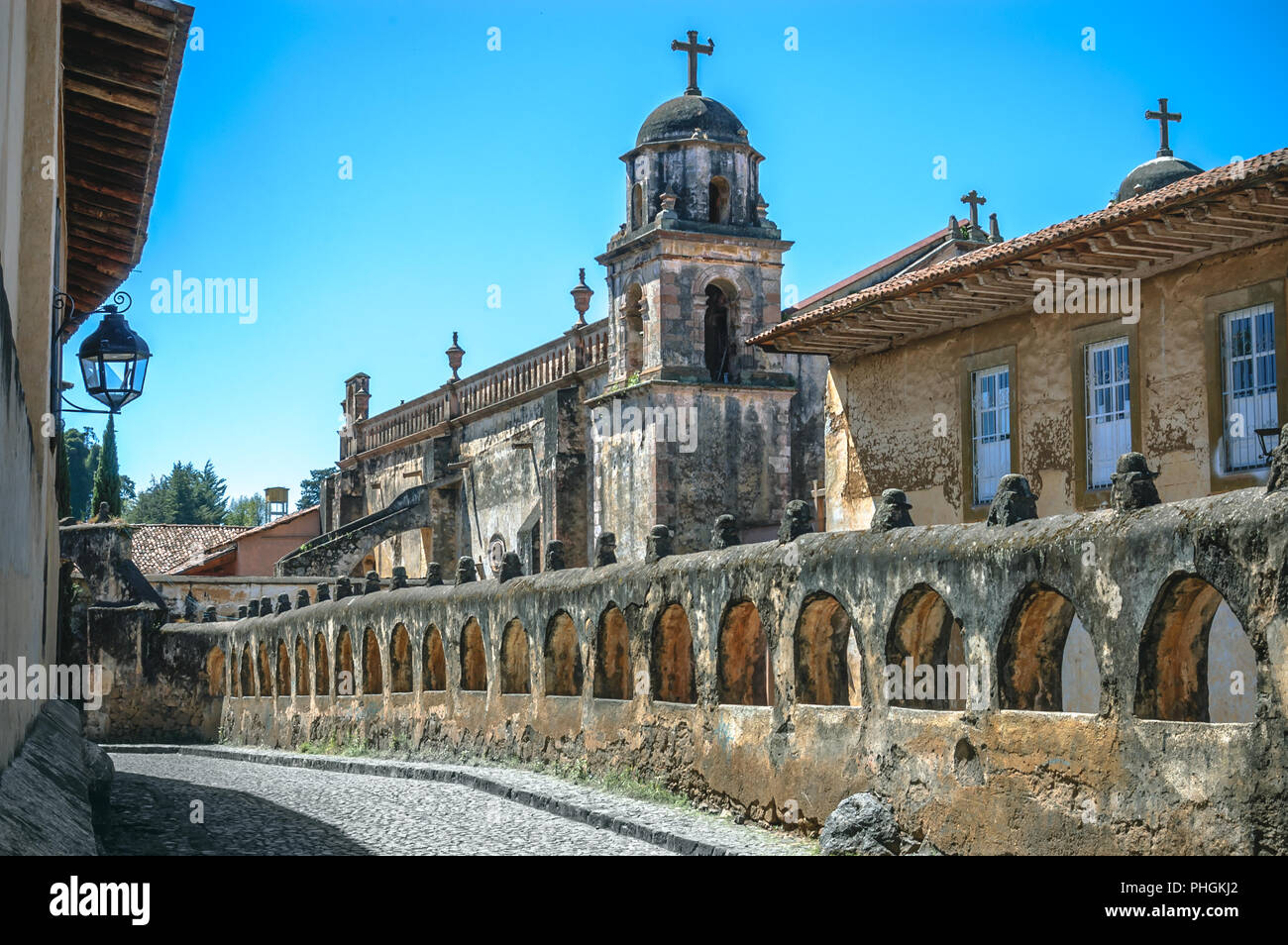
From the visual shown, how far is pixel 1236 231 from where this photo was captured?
13.9 meters

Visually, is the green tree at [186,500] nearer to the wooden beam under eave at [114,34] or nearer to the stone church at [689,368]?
the stone church at [689,368]

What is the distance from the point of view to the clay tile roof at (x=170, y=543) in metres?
56.3

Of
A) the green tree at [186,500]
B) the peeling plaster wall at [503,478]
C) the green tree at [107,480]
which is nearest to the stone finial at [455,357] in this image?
the peeling plaster wall at [503,478]

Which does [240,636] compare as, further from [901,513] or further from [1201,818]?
[1201,818]

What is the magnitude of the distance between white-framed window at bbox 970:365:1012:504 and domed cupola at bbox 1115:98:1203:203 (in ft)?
18.1

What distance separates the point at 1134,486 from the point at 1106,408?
6.51 m

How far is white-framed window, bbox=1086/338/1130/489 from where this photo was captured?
51.3 feet

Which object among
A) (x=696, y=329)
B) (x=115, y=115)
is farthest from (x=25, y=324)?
(x=696, y=329)

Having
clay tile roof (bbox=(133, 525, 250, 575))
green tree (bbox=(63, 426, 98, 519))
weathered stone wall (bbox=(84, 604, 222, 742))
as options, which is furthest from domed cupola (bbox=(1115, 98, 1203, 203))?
green tree (bbox=(63, 426, 98, 519))

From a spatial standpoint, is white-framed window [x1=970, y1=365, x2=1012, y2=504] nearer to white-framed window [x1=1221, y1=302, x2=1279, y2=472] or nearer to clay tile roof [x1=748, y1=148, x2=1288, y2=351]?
clay tile roof [x1=748, y1=148, x2=1288, y2=351]

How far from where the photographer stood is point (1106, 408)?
15898 mm
